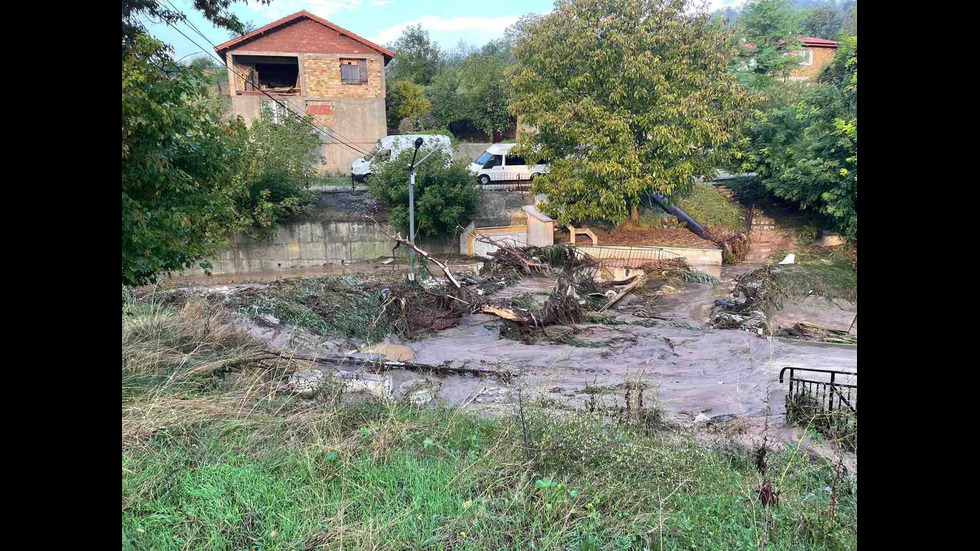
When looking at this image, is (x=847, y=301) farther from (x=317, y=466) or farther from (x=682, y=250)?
(x=317, y=466)

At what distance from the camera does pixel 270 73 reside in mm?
32844

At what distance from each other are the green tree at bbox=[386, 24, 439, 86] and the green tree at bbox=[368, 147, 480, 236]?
62.6 ft

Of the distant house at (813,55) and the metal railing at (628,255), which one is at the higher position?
the distant house at (813,55)

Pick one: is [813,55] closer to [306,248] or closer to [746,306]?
[746,306]

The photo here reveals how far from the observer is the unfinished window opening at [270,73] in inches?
1201

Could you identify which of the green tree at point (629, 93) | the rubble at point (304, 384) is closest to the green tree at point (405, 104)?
the green tree at point (629, 93)

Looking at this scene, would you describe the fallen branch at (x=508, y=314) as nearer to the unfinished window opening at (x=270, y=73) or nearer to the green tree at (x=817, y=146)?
the green tree at (x=817, y=146)

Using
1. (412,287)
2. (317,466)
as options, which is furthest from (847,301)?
(317,466)

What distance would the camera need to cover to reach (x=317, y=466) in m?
4.50

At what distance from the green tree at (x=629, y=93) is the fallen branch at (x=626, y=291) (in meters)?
2.93

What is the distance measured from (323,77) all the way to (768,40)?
20290mm

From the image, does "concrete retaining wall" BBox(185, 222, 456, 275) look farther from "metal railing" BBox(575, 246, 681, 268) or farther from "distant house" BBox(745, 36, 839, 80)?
"distant house" BBox(745, 36, 839, 80)

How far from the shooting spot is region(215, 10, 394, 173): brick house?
29031mm

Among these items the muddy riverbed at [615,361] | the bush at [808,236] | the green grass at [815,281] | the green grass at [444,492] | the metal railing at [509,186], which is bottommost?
the muddy riverbed at [615,361]
